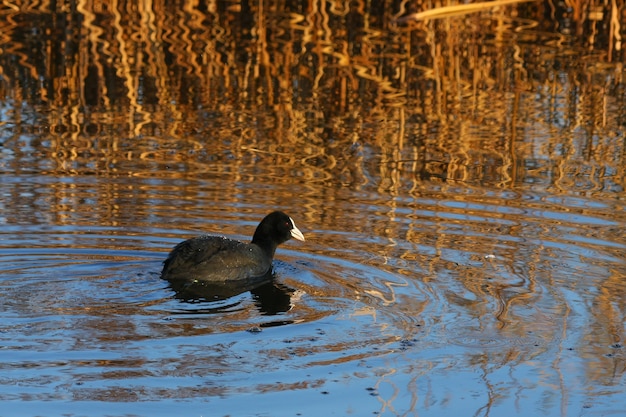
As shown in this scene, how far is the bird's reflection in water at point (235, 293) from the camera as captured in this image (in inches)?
267

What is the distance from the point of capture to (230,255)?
7.54 metres

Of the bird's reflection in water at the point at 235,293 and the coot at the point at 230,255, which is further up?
the coot at the point at 230,255

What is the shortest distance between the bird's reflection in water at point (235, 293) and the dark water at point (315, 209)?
0.12 ft

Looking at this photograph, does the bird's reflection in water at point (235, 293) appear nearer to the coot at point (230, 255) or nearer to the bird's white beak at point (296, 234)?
the coot at point (230, 255)

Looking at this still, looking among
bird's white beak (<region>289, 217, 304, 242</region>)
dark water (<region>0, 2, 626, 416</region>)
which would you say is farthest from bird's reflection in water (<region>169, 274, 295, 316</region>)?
bird's white beak (<region>289, 217, 304, 242</region>)

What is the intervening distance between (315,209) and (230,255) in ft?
4.53

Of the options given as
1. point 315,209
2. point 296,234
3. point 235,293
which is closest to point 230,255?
point 235,293

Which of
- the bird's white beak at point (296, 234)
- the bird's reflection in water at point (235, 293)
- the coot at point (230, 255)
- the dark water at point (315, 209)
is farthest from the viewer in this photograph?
the bird's white beak at point (296, 234)

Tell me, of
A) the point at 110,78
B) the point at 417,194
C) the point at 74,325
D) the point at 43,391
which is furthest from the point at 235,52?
the point at 43,391

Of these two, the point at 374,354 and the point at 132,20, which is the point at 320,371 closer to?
the point at 374,354

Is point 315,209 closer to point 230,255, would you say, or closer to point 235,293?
point 230,255

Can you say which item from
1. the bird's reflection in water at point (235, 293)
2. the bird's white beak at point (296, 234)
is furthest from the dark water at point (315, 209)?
the bird's white beak at point (296, 234)

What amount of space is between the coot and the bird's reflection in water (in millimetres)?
53

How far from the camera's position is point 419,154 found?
10492 mm
